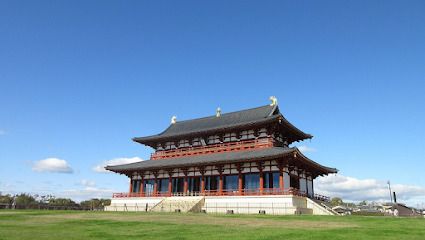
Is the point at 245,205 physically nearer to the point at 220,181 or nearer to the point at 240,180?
the point at 240,180

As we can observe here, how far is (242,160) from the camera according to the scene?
1417 inches

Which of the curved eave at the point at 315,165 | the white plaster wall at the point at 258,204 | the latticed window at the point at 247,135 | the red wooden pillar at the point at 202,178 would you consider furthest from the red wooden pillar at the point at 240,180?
the curved eave at the point at 315,165

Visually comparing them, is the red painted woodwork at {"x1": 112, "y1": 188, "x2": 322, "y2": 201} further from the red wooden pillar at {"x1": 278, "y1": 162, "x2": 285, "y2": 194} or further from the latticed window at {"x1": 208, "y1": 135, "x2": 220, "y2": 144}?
the latticed window at {"x1": 208, "y1": 135, "x2": 220, "y2": 144}

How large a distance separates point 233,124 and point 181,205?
12.0 metres

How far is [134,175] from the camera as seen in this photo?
48031 millimetres

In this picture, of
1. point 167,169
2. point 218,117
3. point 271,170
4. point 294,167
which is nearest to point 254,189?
point 271,170

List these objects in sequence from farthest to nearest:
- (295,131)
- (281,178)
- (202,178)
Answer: (295,131) < (202,178) < (281,178)

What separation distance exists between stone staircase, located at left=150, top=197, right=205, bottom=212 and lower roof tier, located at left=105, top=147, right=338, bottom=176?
4.02 metres

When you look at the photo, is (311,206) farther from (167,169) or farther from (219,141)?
(167,169)

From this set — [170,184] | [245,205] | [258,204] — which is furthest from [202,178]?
[258,204]

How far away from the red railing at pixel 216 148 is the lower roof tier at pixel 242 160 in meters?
1.06

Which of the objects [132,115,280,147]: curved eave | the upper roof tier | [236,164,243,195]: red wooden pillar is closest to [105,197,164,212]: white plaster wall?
[132,115,280,147]: curved eave

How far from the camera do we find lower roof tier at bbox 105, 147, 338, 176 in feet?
112

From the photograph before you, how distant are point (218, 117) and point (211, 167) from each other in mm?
12022
